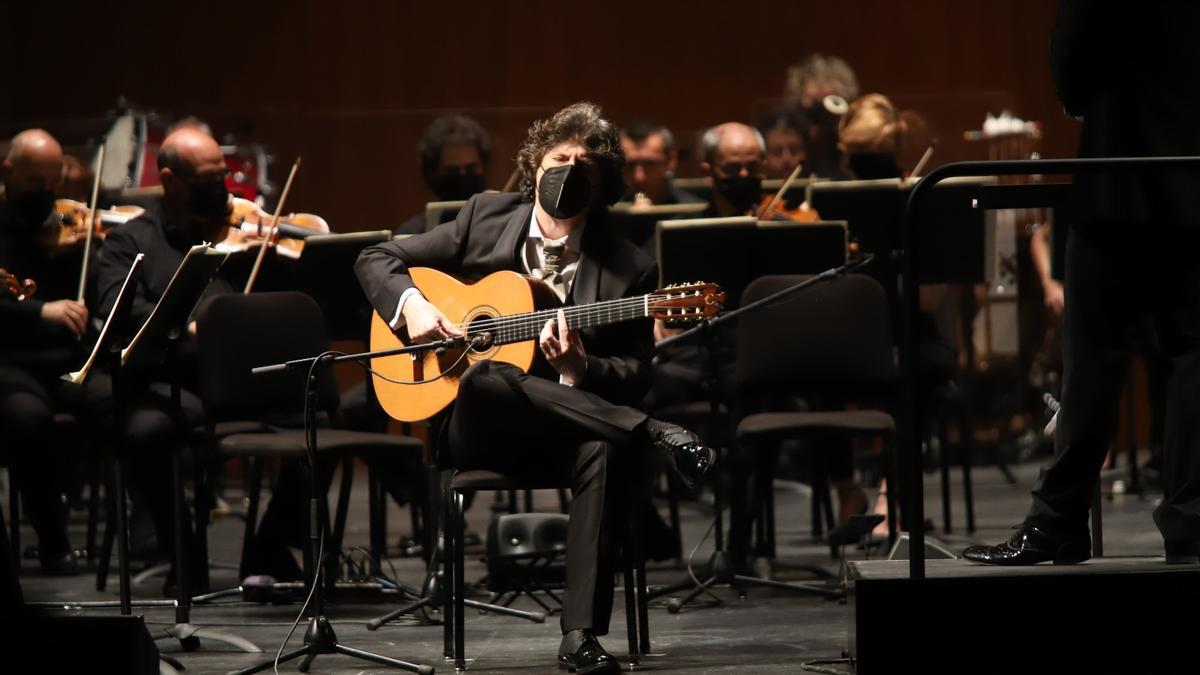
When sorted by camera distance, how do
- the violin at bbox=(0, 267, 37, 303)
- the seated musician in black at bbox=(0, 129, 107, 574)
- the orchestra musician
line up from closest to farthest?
the violin at bbox=(0, 267, 37, 303), the seated musician in black at bbox=(0, 129, 107, 574), the orchestra musician

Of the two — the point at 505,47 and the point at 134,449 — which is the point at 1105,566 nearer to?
the point at 134,449

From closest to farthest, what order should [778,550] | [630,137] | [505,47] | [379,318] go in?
[379,318], [778,550], [630,137], [505,47]

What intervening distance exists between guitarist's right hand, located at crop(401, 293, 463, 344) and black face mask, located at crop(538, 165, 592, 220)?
0.38 metres

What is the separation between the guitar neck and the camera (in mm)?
3648

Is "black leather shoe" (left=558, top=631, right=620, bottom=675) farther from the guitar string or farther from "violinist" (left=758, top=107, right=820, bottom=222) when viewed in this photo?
"violinist" (left=758, top=107, right=820, bottom=222)

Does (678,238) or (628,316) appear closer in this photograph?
(628,316)

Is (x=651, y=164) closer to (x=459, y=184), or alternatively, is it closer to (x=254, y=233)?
(x=459, y=184)

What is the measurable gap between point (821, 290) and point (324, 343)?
4.88 feet

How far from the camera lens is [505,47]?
841 cm

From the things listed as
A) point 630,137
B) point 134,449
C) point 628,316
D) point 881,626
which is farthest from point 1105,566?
point 630,137

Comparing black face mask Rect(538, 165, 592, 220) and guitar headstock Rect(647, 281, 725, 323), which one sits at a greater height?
black face mask Rect(538, 165, 592, 220)

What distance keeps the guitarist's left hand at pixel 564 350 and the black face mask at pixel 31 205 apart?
2.45 m

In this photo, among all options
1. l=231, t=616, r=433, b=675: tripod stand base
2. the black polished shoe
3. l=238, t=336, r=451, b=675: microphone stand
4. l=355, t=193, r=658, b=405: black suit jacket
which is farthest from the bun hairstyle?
l=231, t=616, r=433, b=675: tripod stand base

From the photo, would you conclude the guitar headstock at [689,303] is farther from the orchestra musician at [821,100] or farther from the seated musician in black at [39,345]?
the orchestra musician at [821,100]
